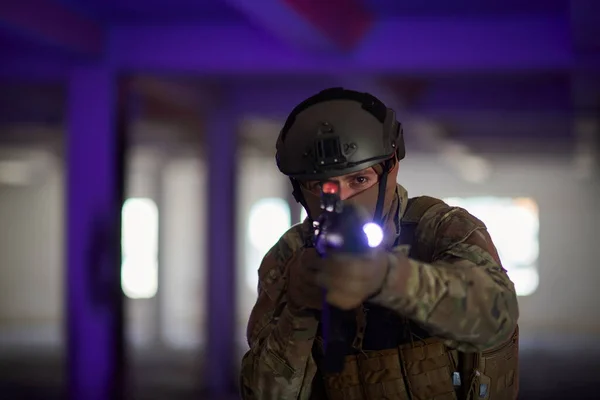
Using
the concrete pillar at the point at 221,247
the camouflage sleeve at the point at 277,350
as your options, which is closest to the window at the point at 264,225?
the concrete pillar at the point at 221,247

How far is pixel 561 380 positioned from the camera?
8.94 m

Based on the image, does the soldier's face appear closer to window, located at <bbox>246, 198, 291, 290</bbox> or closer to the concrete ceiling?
the concrete ceiling

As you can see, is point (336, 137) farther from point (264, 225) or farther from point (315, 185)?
point (264, 225)

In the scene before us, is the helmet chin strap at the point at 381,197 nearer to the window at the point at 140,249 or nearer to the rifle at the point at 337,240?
the rifle at the point at 337,240

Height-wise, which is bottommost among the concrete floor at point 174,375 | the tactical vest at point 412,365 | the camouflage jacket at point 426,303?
the concrete floor at point 174,375

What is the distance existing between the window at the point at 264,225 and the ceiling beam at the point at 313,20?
1077 cm

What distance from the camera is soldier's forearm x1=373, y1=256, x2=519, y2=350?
1.42 m

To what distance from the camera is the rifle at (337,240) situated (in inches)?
54.3

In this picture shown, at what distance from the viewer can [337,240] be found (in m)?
1.39

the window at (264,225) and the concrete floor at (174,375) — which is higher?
the window at (264,225)

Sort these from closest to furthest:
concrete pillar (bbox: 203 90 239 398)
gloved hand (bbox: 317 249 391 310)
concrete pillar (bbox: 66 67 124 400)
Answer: gloved hand (bbox: 317 249 391 310), concrete pillar (bbox: 66 67 124 400), concrete pillar (bbox: 203 90 239 398)

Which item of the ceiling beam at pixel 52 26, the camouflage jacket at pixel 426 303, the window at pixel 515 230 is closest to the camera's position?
the camouflage jacket at pixel 426 303

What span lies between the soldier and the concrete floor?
6.05m

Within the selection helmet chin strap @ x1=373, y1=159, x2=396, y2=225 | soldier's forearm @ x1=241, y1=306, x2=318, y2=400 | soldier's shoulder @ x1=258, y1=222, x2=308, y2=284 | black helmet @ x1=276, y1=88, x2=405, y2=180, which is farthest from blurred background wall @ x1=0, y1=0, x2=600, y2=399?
soldier's forearm @ x1=241, y1=306, x2=318, y2=400
